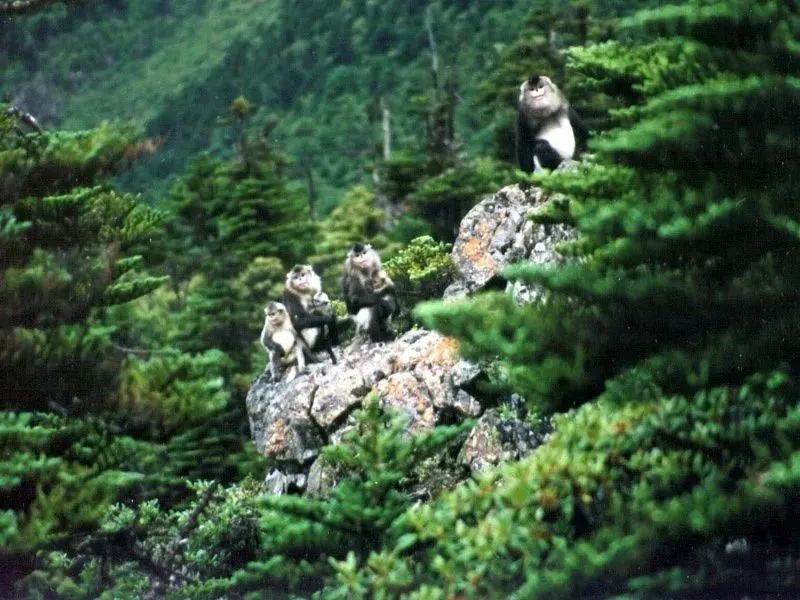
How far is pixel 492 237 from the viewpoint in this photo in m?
10.7

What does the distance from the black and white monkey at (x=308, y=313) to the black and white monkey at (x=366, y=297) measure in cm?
60

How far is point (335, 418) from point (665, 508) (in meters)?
6.51

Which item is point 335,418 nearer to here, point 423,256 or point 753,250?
point 423,256

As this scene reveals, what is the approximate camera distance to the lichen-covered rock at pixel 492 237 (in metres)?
10.3

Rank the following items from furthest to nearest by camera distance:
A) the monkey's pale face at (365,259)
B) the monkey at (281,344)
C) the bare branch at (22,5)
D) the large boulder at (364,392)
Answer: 1. the monkey at (281,344)
2. the monkey's pale face at (365,259)
3. the large boulder at (364,392)
4. the bare branch at (22,5)

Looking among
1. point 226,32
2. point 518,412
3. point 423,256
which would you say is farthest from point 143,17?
point 518,412

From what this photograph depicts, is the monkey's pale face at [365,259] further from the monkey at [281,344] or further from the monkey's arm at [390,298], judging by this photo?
the monkey at [281,344]

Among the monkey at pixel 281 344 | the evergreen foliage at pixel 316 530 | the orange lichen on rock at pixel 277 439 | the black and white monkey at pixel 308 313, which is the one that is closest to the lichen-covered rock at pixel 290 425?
the orange lichen on rock at pixel 277 439

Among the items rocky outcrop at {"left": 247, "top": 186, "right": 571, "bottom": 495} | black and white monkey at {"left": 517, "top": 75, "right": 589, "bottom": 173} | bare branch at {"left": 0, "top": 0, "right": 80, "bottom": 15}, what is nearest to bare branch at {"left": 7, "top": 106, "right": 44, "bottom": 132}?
bare branch at {"left": 0, "top": 0, "right": 80, "bottom": 15}

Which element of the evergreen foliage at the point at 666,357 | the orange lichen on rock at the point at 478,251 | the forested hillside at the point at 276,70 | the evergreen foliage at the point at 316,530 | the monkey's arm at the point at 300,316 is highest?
the evergreen foliage at the point at 666,357

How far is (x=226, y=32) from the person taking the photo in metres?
47.0

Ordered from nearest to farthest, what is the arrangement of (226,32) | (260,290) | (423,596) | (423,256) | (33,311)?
1. (423,596)
2. (33,311)
3. (423,256)
4. (260,290)
5. (226,32)

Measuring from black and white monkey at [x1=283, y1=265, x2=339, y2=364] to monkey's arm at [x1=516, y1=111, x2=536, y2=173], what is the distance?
2.57m

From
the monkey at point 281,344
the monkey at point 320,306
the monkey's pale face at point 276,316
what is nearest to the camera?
the monkey at point 281,344
